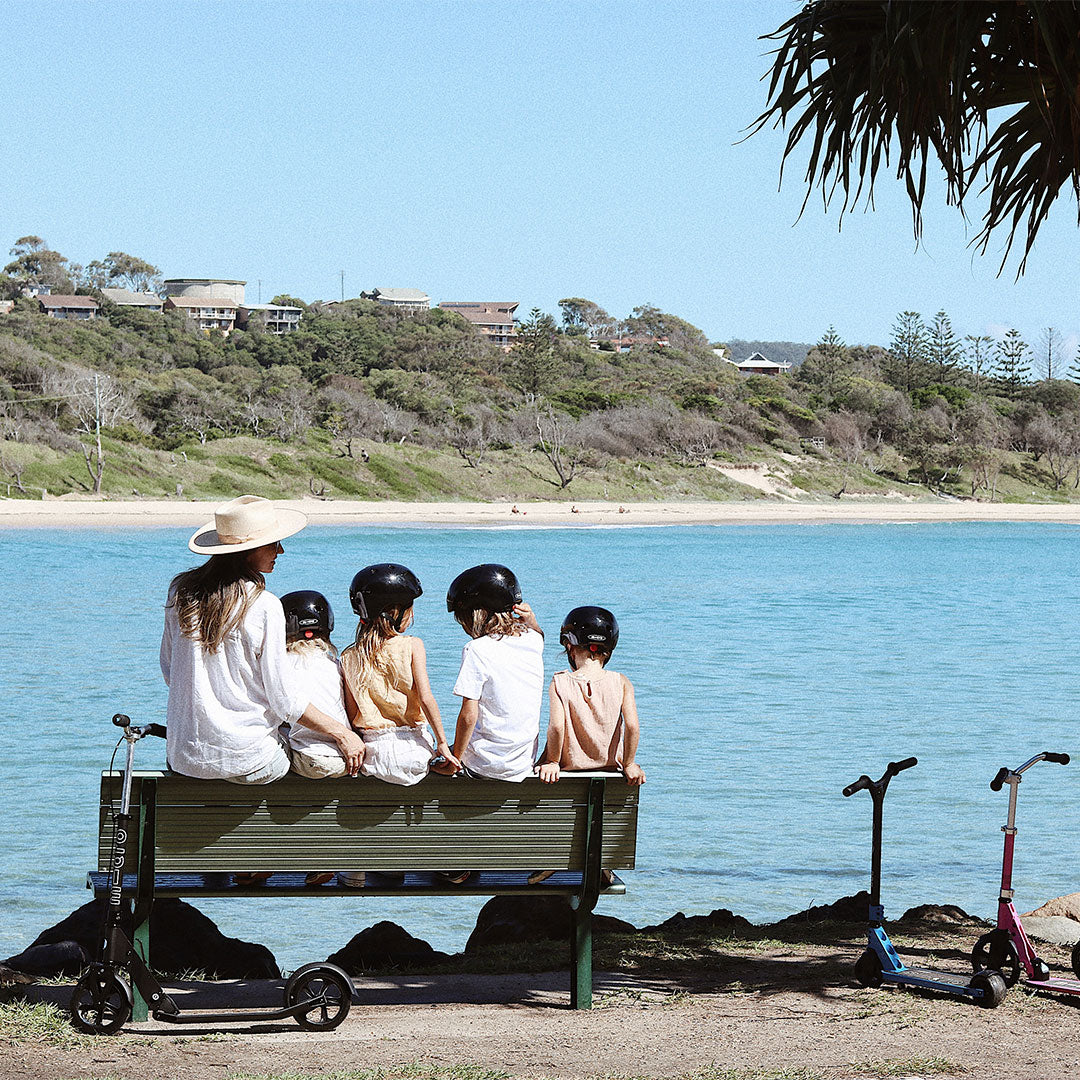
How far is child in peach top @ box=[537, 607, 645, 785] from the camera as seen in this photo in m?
4.43

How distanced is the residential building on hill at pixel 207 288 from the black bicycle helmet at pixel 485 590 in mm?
149882

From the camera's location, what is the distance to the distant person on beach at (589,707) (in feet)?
14.5

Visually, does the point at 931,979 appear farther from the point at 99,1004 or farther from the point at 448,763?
the point at 99,1004

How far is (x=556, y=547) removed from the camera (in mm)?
40656

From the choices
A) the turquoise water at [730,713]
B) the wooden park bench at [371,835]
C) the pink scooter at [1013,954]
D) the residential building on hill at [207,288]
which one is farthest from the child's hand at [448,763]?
the residential building on hill at [207,288]

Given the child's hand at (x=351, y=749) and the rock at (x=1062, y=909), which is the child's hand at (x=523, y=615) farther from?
the rock at (x=1062, y=909)

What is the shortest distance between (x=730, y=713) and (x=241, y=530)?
10784 millimetres

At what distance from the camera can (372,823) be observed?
4094 mm

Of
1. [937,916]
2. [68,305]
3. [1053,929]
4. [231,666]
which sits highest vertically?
[68,305]

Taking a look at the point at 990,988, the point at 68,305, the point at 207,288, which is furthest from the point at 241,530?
the point at 207,288

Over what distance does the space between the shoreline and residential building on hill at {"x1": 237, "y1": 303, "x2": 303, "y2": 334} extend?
70678 mm

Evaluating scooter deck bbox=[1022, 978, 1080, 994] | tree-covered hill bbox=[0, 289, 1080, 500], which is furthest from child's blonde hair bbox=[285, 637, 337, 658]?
tree-covered hill bbox=[0, 289, 1080, 500]

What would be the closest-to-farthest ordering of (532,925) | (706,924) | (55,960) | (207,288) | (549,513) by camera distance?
(55,960) < (532,925) < (706,924) < (549,513) < (207,288)

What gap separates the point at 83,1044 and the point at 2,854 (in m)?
4.34
